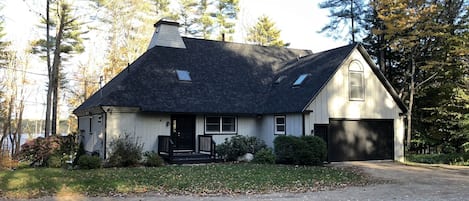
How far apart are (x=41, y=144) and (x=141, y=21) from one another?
16547mm

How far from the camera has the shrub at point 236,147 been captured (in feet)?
58.7

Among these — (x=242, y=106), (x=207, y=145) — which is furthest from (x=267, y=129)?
(x=207, y=145)

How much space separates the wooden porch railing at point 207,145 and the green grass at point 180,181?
10.7 feet

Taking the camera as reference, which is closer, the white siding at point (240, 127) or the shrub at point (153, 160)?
the shrub at point (153, 160)

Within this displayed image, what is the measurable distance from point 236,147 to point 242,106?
2485mm

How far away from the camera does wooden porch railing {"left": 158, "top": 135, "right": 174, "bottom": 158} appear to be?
16875 mm

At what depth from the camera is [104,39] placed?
32.2m

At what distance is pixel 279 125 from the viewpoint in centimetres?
1905

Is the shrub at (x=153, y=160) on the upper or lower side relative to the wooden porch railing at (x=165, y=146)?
lower

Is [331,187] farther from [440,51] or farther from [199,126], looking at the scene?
[440,51]

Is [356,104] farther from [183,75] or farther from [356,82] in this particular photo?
[183,75]

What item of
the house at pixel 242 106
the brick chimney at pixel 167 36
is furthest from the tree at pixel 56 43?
the brick chimney at pixel 167 36

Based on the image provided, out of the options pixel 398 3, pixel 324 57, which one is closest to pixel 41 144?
pixel 324 57

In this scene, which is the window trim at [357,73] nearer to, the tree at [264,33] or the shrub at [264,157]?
the shrub at [264,157]
